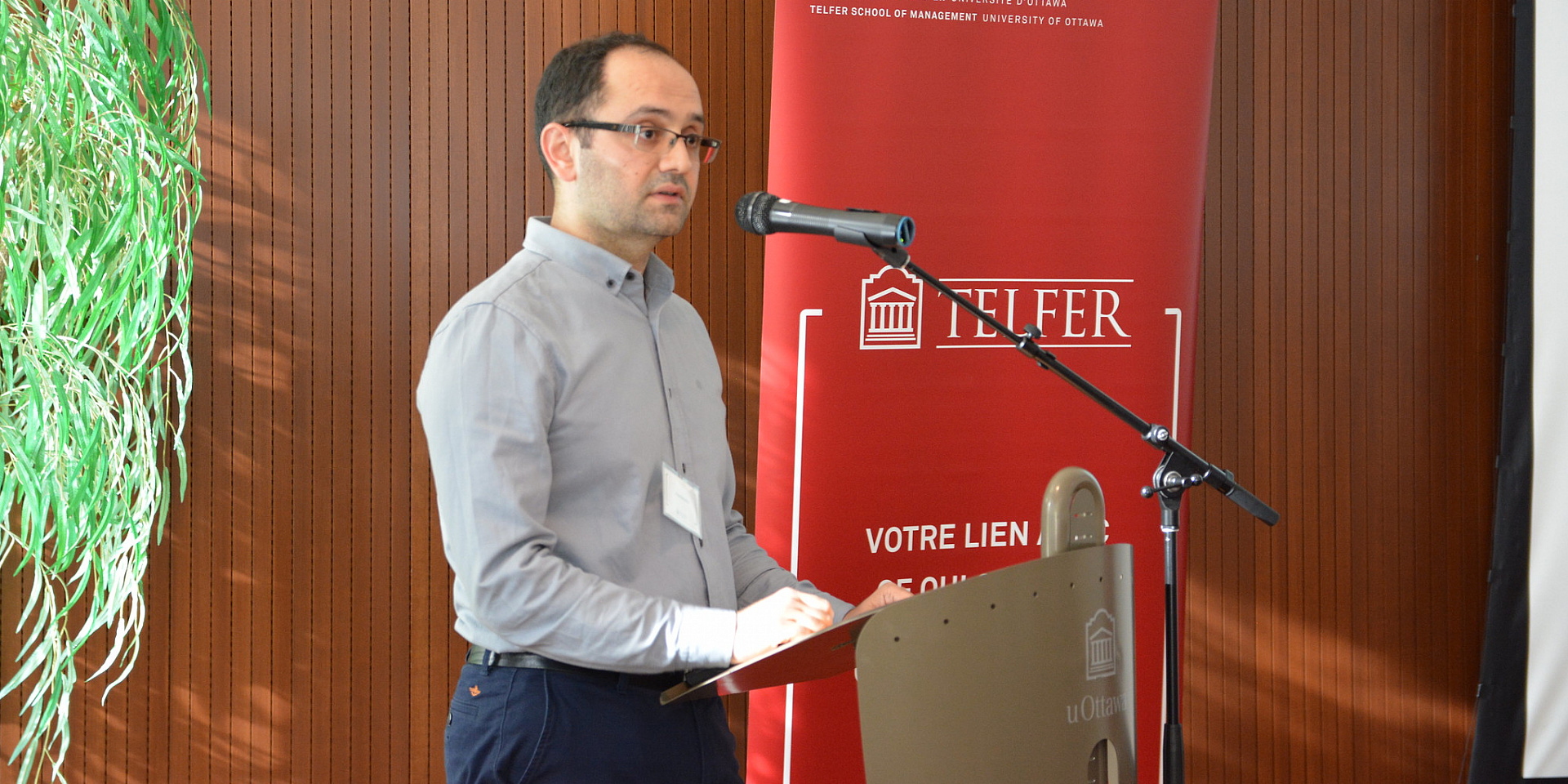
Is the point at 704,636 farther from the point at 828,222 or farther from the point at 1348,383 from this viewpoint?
the point at 1348,383

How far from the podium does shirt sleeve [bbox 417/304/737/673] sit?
0.10 m

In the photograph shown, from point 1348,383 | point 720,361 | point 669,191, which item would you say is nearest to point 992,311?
point 720,361

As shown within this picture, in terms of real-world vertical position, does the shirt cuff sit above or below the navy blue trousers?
above

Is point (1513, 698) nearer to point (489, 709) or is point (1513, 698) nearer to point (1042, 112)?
point (1042, 112)

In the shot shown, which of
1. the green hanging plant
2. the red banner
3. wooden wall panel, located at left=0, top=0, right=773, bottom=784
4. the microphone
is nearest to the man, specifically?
the microphone

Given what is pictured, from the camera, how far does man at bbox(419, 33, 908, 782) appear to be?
1379 mm

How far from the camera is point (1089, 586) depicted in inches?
50.3

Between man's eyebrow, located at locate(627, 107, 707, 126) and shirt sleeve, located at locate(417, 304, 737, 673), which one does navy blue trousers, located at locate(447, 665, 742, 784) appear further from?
man's eyebrow, located at locate(627, 107, 707, 126)

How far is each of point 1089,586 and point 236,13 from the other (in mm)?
2429

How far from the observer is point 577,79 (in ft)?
5.24

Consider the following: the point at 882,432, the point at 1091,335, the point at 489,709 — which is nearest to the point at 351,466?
the point at 882,432

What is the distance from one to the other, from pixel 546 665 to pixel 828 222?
657mm

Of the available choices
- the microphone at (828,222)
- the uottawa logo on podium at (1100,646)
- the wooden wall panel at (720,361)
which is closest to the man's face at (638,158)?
the microphone at (828,222)

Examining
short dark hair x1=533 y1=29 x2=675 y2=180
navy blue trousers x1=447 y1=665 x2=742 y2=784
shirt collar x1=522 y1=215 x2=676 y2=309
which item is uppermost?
short dark hair x1=533 y1=29 x2=675 y2=180
